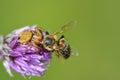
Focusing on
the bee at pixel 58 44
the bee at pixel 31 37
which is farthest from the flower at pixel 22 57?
the bee at pixel 58 44

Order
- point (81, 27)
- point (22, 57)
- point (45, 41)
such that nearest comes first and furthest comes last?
point (22, 57)
point (45, 41)
point (81, 27)

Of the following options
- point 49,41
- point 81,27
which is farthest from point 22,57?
point 81,27

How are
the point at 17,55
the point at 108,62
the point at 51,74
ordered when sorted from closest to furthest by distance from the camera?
the point at 17,55
the point at 51,74
the point at 108,62

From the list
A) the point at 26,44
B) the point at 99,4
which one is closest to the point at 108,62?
the point at 99,4

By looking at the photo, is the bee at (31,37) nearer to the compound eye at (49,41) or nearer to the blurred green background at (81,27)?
the compound eye at (49,41)

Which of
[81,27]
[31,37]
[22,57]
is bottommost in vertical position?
[22,57]

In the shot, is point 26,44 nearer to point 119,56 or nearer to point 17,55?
point 17,55

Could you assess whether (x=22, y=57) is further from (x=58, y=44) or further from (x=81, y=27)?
(x=81, y=27)
